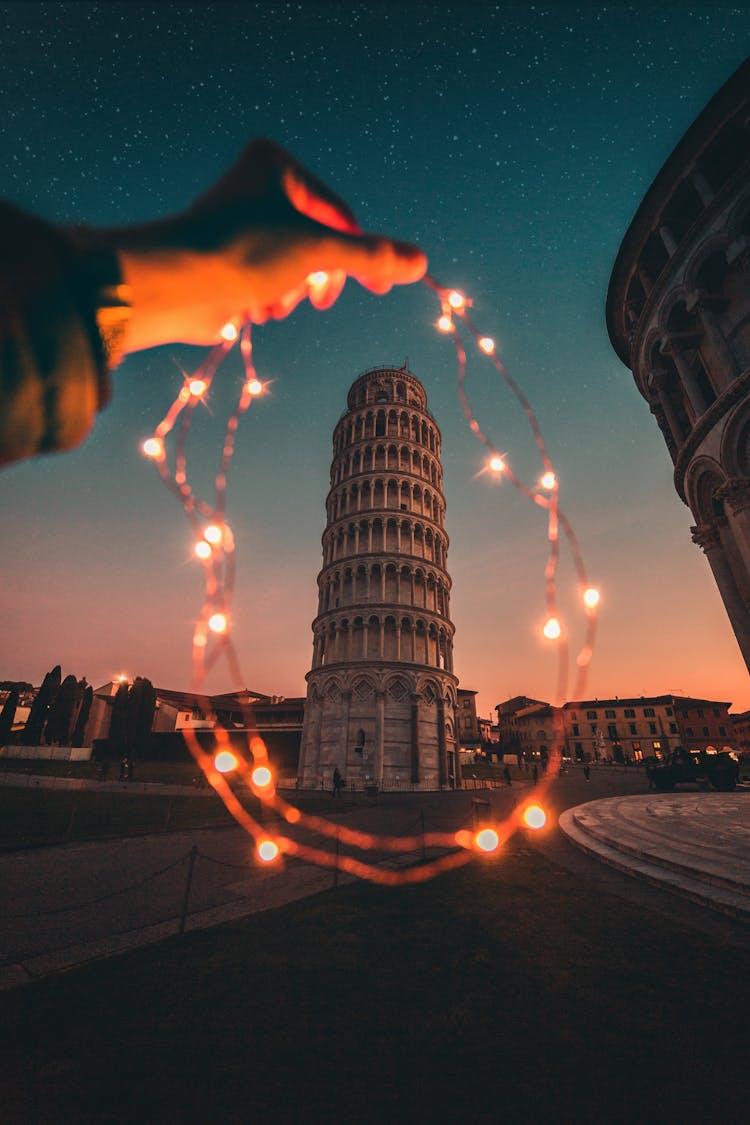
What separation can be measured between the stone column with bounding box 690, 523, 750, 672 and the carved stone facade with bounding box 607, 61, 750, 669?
0.03m

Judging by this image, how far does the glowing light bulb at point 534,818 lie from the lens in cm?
1725

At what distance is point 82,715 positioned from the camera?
55344 millimetres

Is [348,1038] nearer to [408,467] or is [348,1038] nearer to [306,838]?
[306,838]

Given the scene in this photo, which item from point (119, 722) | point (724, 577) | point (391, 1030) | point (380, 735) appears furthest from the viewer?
point (119, 722)

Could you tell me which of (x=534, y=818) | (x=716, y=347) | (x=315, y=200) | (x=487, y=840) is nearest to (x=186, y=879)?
(x=487, y=840)

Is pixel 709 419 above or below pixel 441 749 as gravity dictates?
above

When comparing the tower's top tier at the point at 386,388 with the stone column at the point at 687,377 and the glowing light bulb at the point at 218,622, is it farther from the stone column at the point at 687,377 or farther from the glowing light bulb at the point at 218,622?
the glowing light bulb at the point at 218,622

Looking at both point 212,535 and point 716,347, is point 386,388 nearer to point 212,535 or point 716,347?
point 716,347

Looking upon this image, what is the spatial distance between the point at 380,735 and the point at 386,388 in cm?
3691

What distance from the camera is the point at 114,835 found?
43.9ft

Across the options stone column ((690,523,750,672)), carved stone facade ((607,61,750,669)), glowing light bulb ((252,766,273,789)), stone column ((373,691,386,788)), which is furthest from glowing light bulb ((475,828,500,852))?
stone column ((373,691,386,788))

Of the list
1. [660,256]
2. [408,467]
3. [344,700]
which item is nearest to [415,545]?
[408,467]

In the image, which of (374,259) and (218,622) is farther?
(218,622)

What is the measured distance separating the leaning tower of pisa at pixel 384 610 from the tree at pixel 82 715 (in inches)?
1317
